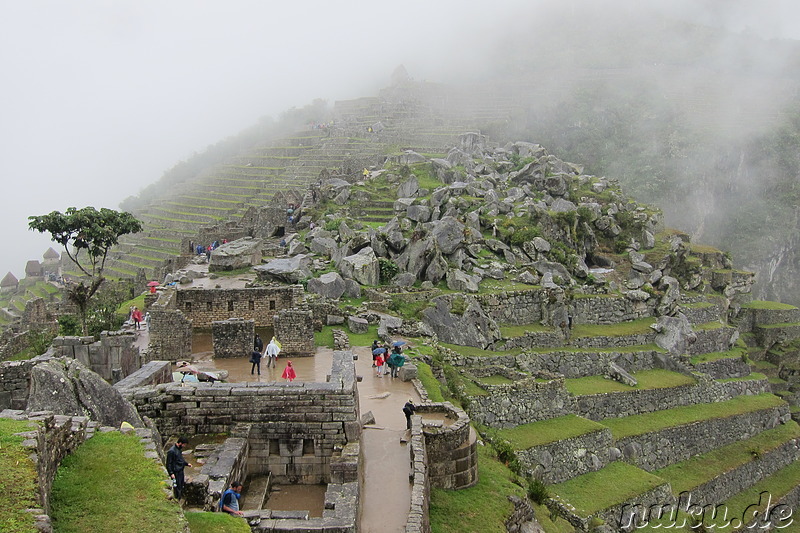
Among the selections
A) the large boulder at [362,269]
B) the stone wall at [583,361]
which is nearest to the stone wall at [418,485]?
the stone wall at [583,361]

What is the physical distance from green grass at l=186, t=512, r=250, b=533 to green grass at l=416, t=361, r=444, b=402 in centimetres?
845

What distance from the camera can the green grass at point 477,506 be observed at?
1095cm

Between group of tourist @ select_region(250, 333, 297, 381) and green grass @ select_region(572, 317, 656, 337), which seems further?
green grass @ select_region(572, 317, 656, 337)

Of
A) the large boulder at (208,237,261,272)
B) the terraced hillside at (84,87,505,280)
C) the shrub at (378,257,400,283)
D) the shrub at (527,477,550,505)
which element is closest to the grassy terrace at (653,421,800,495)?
the shrub at (527,477,550,505)

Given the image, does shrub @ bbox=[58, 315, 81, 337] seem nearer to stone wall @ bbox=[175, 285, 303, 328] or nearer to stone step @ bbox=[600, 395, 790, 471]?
stone wall @ bbox=[175, 285, 303, 328]

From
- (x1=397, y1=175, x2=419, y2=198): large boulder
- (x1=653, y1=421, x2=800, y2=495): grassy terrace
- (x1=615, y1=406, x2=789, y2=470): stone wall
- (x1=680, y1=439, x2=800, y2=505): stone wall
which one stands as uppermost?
(x1=397, y1=175, x2=419, y2=198): large boulder

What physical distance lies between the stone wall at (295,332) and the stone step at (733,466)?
41.5 feet

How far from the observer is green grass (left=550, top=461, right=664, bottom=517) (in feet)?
58.1

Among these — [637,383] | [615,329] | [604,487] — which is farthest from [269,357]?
[615,329]

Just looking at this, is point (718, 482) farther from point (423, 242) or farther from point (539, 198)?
point (539, 198)

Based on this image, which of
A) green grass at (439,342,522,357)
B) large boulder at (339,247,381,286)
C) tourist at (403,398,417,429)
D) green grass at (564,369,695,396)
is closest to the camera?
tourist at (403,398,417,429)

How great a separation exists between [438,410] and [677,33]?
313 ft

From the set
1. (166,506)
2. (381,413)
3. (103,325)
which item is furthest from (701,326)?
(166,506)

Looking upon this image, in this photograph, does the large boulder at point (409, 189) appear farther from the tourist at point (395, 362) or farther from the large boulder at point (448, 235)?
the tourist at point (395, 362)
